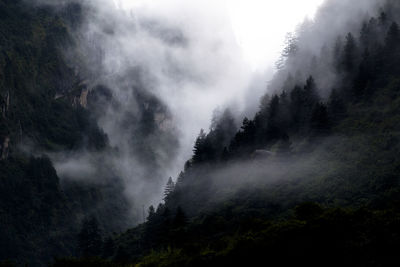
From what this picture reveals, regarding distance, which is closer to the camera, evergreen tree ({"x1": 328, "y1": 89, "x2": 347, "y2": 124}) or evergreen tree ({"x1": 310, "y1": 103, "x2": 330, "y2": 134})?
evergreen tree ({"x1": 310, "y1": 103, "x2": 330, "y2": 134})

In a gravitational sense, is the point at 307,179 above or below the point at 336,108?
below

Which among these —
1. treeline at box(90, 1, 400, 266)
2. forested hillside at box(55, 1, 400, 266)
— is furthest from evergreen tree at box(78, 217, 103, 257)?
treeline at box(90, 1, 400, 266)

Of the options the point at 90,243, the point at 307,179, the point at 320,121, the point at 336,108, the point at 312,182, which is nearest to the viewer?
the point at 312,182

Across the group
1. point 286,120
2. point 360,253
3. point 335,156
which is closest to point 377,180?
point 335,156

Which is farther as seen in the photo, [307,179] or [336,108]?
[336,108]

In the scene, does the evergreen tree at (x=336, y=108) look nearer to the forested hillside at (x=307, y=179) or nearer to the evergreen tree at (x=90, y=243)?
the forested hillside at (x=307, y=179)

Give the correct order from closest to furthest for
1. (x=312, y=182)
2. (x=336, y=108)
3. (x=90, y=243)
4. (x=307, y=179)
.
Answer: (x=312, y=182) < (x=307, y=179) < (x=336, y=108) < (x=90, y=243)

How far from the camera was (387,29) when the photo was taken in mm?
112562

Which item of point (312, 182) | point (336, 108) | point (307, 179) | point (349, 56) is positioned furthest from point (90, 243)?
point (349, 56)

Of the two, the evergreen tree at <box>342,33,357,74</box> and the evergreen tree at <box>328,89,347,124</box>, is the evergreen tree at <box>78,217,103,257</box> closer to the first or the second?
the evergreen tree at <box>328,89,347,124</box>

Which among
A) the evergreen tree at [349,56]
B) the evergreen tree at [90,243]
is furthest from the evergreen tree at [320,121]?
the evergreen tree at [90,243]

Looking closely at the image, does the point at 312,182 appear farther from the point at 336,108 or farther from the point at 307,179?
the point at 336,108

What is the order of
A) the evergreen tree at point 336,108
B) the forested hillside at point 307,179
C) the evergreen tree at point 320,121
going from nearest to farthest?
the forested hillside at point 307,179 < the evergreen tree at point 320,121 < the evergreen tree at point 336,108

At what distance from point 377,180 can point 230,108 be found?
10260 cm
